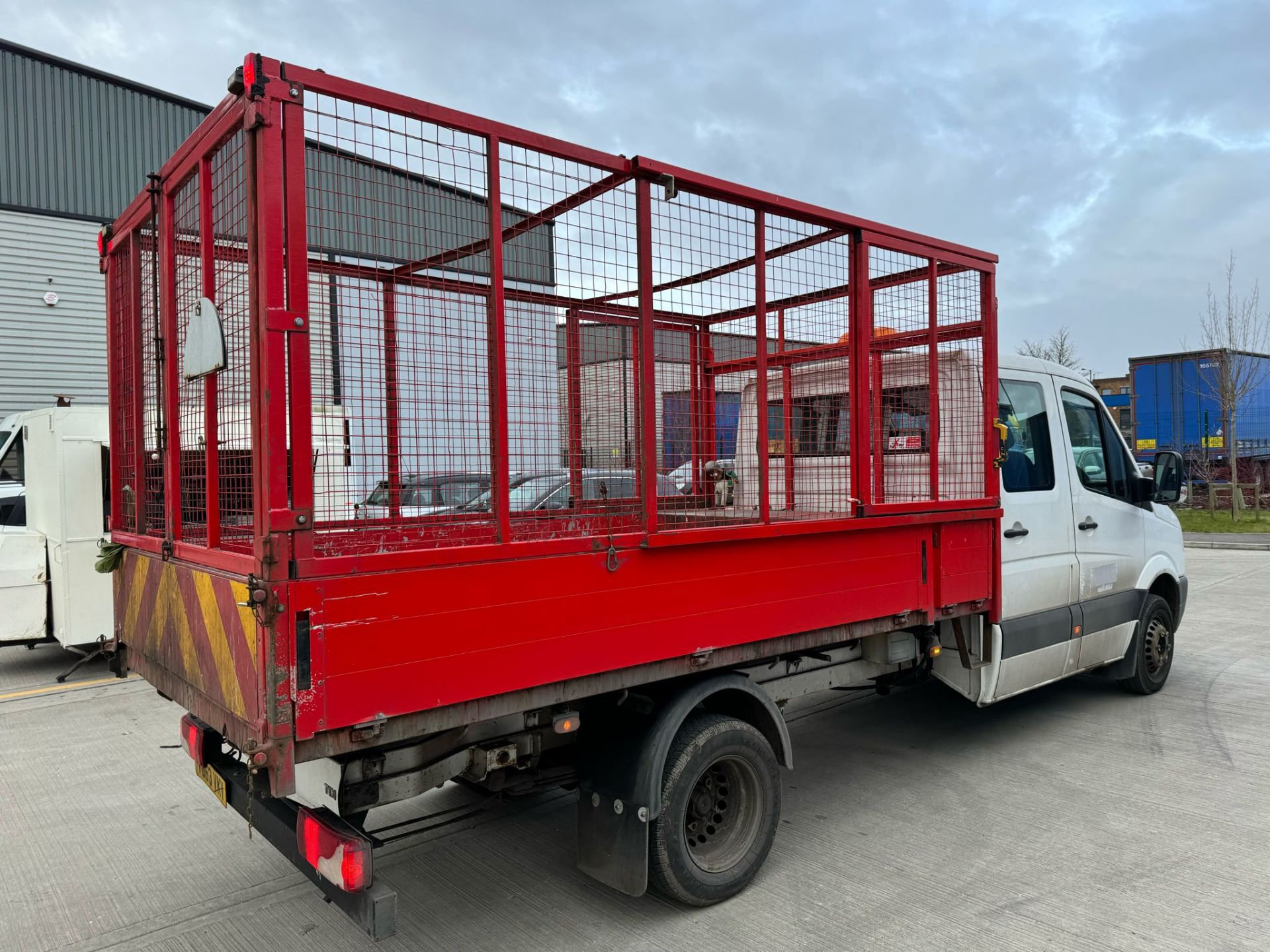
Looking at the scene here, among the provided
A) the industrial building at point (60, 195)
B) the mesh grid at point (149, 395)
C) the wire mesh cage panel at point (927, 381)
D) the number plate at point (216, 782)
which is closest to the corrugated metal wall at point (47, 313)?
the industrial building at point (60, 195)

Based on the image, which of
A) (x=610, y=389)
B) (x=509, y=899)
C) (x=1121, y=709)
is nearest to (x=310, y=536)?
(x=509, y=899)

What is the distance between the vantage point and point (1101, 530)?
571cm

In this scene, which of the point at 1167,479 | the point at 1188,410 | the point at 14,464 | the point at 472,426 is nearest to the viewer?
the point at 472,426

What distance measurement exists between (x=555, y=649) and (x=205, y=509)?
4.65 ft

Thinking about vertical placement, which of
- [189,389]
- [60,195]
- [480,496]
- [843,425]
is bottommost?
[480,496]

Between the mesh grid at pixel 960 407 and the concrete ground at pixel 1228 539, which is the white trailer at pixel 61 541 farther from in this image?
the concrete ground at pixel 1228 539

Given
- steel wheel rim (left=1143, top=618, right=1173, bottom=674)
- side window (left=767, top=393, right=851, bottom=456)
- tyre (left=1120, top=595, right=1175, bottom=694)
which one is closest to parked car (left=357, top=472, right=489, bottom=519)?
side window (left=767, top=393, right=851, bottom=456)

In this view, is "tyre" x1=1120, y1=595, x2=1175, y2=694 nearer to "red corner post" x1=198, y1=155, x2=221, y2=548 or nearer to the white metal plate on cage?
"red corner post" x1=198, y1=155, x2=221, y2=548

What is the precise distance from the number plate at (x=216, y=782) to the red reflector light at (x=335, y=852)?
60cm

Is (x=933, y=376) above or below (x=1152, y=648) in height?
above

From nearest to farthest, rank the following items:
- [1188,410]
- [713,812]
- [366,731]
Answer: [366,731] → [713,812] → [1188,410]

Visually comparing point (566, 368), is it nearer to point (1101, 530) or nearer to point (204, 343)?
point (204, 343)

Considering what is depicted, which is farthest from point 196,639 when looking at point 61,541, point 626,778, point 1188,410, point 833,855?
point 1188,410

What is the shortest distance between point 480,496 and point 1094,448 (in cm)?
452
